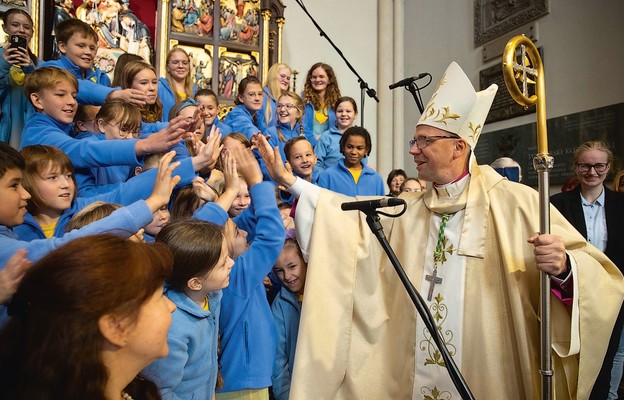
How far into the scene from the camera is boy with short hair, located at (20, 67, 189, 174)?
274cm

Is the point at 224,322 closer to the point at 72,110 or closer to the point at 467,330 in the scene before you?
the point at 467,330

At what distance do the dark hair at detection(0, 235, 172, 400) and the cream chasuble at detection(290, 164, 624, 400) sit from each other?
3.97ft

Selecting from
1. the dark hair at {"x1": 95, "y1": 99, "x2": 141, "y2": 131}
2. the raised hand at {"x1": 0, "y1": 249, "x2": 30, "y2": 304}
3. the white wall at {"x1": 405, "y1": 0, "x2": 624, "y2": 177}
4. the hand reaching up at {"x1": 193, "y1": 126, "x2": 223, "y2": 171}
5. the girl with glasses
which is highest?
the white wall at {"x1": 405, "y1": 0, "x2": 624, "y2": 177}

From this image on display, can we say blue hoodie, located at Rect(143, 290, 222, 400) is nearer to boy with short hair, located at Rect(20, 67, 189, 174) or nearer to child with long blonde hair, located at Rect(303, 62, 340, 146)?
boy with short hair, located at Rect(20, 67, 189, 174)

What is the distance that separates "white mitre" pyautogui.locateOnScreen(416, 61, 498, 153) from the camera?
250 centimetres

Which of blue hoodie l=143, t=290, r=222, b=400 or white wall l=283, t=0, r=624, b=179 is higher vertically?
white wall l=283, t=0, r=624, b=179

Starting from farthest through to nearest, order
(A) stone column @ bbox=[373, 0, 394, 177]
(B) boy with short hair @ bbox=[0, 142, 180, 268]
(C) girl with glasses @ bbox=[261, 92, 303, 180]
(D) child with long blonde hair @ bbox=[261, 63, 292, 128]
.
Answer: (A) stone column @ bbox=[373, 0, 394, 177], (D) child with long blonde hair @ bbox=[261, 63, 292, 128], (C) girl with glasses @ bbox=[261, 92, 303, 180], (B) boy with short hair @ bbox=[0, 142, 180, 268]

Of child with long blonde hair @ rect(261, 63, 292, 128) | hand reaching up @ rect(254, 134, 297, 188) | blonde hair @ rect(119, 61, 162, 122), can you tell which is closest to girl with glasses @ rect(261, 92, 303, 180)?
child with long blonde hair @ rect(261, 63, 292, 128)

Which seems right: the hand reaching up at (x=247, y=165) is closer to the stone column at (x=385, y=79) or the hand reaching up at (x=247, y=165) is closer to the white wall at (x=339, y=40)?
the white wall at (x=339, y=40)

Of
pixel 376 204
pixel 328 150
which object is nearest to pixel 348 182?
pixel 328 150

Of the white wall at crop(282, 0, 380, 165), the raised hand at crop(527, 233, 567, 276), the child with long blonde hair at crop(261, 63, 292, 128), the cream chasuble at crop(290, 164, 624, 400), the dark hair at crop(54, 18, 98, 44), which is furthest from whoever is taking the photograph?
the white wall at crop(282, 0, 380, 165)

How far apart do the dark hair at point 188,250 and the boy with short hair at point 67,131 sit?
0.75m

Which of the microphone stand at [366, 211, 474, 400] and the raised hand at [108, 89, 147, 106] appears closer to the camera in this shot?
the microphone stand at [366, 211, 474, 400]

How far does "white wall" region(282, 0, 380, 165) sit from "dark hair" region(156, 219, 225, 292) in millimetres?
7091
